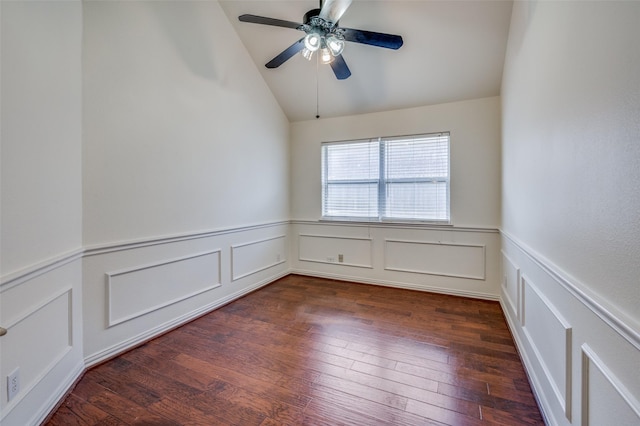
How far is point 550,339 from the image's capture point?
154 cm

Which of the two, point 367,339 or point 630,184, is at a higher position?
point 630,184

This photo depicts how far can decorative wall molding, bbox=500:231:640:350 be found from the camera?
32.2 inches

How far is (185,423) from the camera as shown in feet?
5.08

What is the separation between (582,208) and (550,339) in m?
0.81

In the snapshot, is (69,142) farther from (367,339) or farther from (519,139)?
(519,139)

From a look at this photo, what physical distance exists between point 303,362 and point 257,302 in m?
1.37

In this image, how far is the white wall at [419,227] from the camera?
134 inches

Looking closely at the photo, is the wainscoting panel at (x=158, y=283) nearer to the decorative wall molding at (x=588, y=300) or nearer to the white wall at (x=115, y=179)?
the white wall at (x=115, y=179)

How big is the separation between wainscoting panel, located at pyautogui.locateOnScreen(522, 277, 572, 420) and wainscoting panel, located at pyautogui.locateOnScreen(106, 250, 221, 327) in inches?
112

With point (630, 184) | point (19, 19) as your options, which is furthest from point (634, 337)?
point (19, 19)

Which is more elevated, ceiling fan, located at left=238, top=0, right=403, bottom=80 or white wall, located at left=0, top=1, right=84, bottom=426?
ceiling fan, located at left=238, top=0, right=403, bottom=80

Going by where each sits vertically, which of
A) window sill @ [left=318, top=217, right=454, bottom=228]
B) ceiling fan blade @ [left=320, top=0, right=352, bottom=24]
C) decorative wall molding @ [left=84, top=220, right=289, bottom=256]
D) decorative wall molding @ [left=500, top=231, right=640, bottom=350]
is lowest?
decorative wall molding @ [left=500, top=231, right=640, bottom=350]

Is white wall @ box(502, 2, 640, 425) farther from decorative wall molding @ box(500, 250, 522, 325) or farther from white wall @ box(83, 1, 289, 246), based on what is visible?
white wall @ box(83, 1, 289, 246)

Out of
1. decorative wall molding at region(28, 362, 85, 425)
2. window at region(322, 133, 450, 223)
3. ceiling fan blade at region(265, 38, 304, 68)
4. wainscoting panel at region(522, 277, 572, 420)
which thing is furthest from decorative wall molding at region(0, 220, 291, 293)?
wainscoting panel at region(522, 277, 572, 420)
